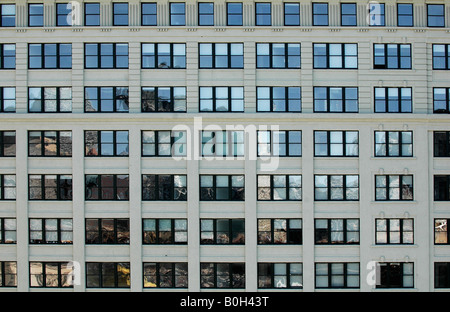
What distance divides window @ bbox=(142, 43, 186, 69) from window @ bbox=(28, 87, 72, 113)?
16.3ft

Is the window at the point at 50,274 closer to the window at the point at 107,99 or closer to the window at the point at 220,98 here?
the window at the point at 107,99

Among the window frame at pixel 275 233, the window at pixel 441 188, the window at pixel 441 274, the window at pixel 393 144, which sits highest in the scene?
the window at pixel 393 144

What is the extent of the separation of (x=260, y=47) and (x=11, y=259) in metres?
19.2

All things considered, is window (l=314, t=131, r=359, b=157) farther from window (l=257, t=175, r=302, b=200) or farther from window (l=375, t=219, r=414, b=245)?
window (l=375, t=219, r=414, b=245)

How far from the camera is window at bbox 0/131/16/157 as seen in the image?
2328 cm

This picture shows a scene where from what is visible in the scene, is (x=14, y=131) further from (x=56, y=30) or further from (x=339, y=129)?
(x=339, y=129)

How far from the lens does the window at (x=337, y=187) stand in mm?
23297

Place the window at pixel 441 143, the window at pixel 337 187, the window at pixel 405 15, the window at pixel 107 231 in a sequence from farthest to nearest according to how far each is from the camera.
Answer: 1. the window at pixel 405 15
2. the window at pixel 441 143
3. the window at pixel 337 187
4. the window at pixel 107 231

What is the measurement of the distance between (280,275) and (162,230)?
738 centimetres

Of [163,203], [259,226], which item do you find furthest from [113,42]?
[259,226]

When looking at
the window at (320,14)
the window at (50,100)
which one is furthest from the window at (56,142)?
the window at (320,14)

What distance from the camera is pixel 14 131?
2331 centimetres

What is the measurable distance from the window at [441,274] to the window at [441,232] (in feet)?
4.25

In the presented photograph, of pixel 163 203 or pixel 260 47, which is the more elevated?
pixel 260 47
